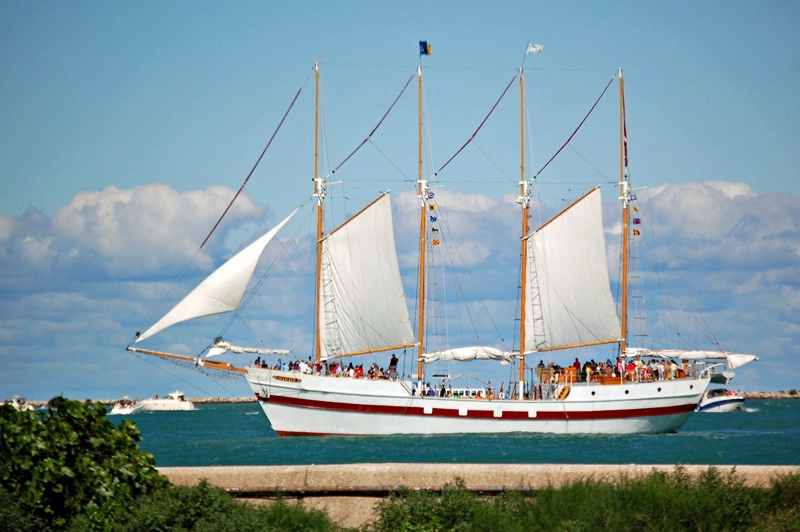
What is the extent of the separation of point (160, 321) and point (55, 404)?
3233 centimetres

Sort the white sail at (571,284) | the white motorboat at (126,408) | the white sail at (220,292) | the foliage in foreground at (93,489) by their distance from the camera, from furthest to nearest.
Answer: the white motorboat at (126,408) < the white sail at (571,284) < the white sail at (220,292) < the foliage in foreground at (93,489)

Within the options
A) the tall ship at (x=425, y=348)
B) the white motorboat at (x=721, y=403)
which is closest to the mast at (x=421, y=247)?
the tall ship at (x=425, y=348)

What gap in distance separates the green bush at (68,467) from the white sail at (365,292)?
3546 centimetres

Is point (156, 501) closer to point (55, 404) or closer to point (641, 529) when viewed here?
point (55, 404)

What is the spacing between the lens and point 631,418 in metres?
53.8

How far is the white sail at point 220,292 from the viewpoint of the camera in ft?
154

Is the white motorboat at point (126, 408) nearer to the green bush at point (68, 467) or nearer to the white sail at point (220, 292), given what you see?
the white sail at point (220, 292)

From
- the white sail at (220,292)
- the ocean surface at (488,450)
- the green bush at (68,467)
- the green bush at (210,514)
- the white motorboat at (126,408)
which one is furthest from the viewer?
the white motorboat at (126,408)

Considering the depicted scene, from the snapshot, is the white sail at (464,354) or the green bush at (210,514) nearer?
the green bush at (210,514)

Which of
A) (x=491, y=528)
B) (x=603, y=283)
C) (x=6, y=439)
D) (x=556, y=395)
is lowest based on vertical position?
(x=491, y=528)

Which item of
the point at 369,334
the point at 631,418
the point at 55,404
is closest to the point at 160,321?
the point at 369,334

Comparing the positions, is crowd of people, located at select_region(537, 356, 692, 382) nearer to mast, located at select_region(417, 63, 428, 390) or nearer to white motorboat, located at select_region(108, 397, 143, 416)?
mast, located at select_region(417, 63, 428, 390)

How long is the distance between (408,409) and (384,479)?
36314 mm

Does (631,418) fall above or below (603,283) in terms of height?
below
